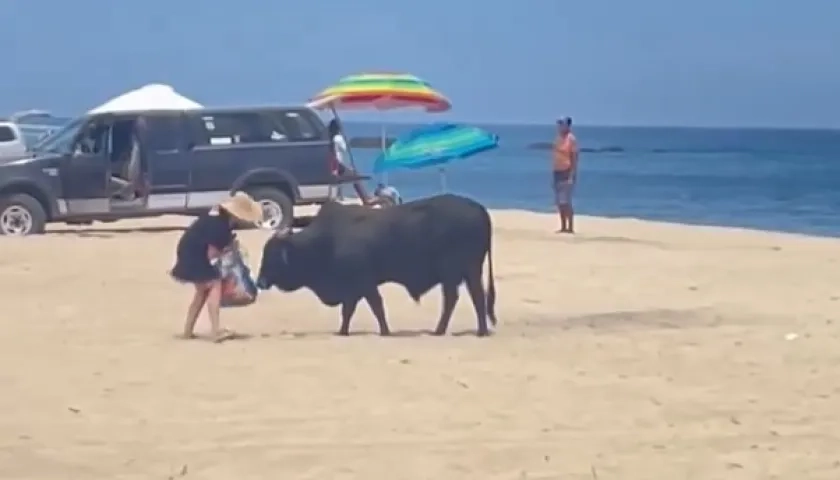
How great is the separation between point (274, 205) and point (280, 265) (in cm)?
962

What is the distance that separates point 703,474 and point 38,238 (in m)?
14.6

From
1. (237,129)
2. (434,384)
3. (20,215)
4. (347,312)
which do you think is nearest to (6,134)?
(20,215)

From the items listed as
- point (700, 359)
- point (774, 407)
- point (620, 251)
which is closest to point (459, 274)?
point (700, 359)

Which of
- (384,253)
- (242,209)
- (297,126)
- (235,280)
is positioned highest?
(242,209)

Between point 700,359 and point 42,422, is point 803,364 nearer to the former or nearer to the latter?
point 700,359

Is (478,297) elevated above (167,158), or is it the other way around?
(478,297)

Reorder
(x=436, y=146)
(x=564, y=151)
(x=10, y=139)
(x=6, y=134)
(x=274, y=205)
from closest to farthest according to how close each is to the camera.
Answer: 1. (x=436, y=146)
2. (x=274, y=205)
3. (x=564, y=151)
4. (x=10, y=139)
5. (x=6, y=134)

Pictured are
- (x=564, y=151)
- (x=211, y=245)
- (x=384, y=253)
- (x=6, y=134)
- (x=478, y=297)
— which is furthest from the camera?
(x=6, y=134)

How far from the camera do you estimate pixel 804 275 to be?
1825cm

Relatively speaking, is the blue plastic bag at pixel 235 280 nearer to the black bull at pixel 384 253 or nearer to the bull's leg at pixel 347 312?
the black bull at pixel 384 253

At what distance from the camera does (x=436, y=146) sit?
22.4 meters

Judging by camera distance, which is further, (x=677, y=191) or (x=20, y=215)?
(x=677, y=191)

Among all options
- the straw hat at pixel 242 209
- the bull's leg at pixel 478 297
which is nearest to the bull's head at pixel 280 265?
the straw hat at pixel 242 209

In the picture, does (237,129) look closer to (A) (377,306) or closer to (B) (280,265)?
(B) (280,265)
